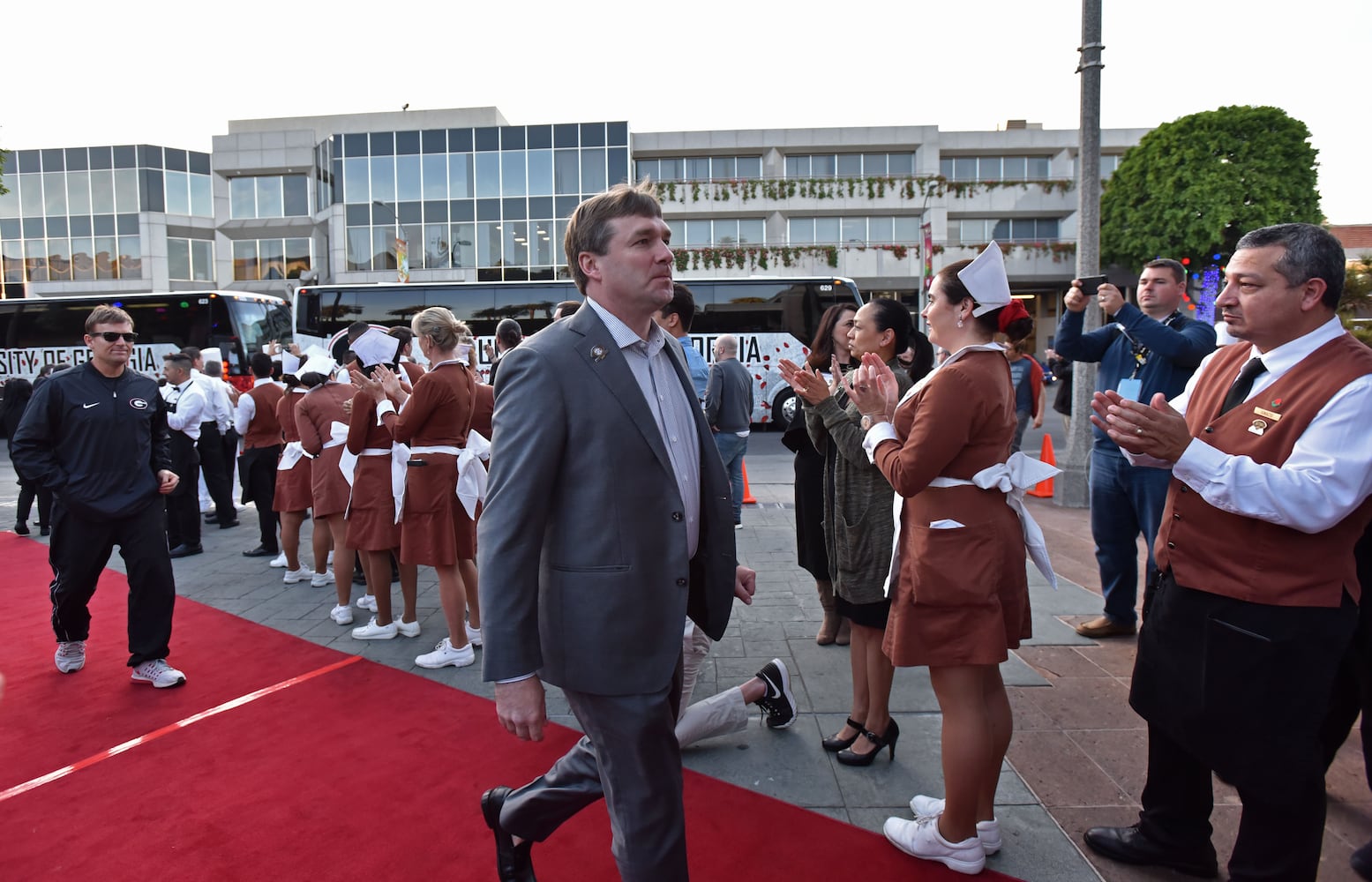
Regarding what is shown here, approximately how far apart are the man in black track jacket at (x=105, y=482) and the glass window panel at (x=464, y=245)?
31.9m

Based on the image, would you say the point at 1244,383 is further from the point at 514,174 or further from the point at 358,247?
the point at 358,247

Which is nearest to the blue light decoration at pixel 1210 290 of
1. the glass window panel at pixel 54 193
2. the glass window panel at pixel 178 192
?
the glass window panel at pixel 178 192

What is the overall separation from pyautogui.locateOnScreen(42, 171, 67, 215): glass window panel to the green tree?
159ft

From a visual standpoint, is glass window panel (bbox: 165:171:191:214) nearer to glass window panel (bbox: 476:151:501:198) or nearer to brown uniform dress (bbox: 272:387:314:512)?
glass window panel (bbox: 476:151:501:198)

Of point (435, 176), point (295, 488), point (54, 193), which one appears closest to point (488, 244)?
point (435, 176)

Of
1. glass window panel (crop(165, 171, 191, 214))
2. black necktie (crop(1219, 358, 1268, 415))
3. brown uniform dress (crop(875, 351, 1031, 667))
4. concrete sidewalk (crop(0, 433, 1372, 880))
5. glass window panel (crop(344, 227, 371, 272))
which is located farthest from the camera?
glass window panel (crop(165, 171, 191, 214))

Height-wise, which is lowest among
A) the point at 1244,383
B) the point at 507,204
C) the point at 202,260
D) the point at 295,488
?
the point at 295,488

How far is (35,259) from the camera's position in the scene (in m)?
37.5

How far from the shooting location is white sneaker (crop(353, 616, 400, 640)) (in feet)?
16.1

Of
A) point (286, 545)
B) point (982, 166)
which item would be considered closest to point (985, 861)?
point (286, 545)

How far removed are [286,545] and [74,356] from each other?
18.2m

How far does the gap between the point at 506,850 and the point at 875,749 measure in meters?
1.56

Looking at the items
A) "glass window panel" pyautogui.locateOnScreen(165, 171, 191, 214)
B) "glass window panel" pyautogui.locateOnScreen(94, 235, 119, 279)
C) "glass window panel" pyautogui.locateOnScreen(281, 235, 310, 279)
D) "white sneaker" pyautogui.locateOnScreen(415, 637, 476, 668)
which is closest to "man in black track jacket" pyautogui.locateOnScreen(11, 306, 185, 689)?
"white sneaker" pyautogui.locateOnScreen(415, 637, 476, 668)

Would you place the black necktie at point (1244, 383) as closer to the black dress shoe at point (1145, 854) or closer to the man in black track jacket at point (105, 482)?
the black dress shoe at point (1145, 854)
